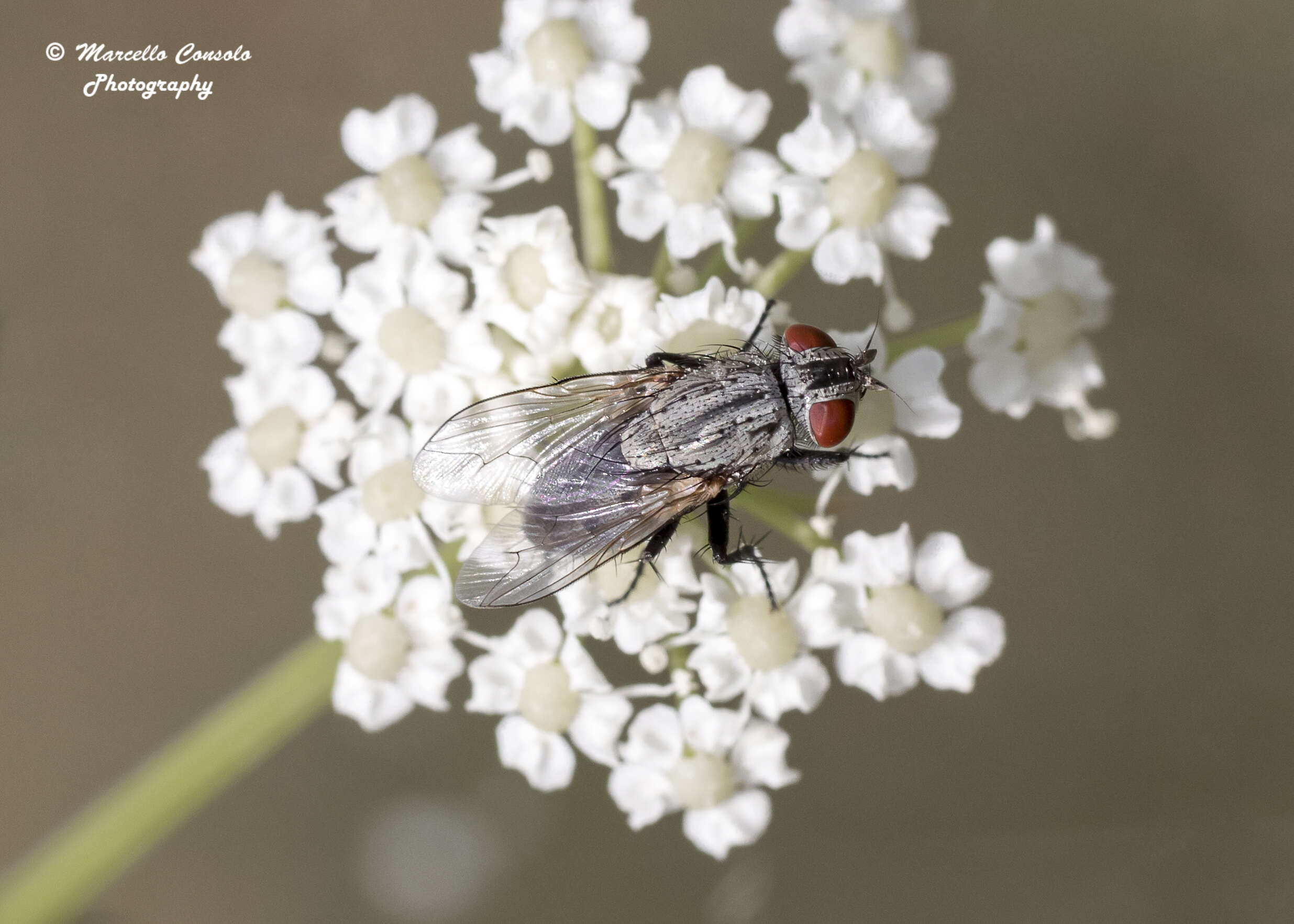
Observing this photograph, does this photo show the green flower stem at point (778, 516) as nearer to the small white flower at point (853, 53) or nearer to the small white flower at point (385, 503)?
the small white flower at point (385, 503)

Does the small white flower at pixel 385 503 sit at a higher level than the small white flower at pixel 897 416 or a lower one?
higher

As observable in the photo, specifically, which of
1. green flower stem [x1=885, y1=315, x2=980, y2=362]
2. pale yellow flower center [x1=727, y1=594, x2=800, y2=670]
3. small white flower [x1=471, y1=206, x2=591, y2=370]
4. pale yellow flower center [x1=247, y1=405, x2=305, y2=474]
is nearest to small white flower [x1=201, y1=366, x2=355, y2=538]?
pale yellow flower center [x1=247, y1=405, x2=305, y2=474]

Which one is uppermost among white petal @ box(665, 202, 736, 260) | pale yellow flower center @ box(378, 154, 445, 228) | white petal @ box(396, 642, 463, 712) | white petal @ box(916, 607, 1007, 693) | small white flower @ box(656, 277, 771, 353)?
pale yellow flower center @ box(378, 154, 445, 228)

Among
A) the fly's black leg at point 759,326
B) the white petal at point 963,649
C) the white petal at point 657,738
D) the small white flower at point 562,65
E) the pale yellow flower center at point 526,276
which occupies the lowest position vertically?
the white petal at point 963,649

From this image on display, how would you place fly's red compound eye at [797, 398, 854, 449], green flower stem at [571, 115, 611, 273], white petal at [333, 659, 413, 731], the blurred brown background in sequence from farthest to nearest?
the blurred brown background, white petal at [333, 659, 413, 731], green flower stem at [571, 115, 611, 273], fly's red compound eye at [797, 398, 854, 449]

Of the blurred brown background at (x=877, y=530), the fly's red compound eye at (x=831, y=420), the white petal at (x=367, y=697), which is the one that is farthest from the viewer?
the blurred brown background at (x=877, y=530)

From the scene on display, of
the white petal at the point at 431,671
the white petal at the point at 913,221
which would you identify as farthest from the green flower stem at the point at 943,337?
the white petal at the point at 431,671

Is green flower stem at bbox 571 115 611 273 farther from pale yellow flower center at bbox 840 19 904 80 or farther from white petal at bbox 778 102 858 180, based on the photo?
pale yellow flower center at bbox 840 19 904 80
